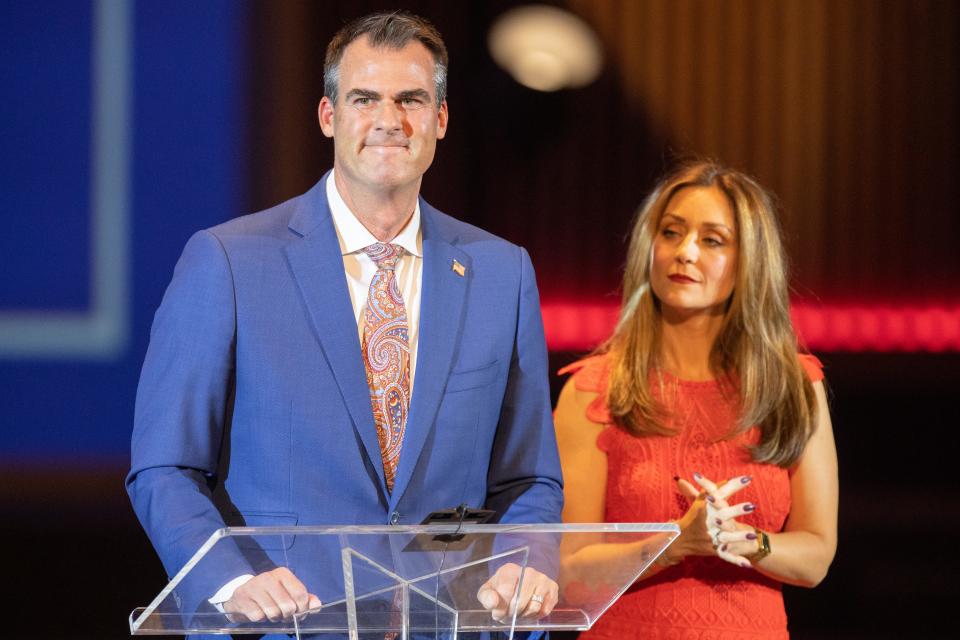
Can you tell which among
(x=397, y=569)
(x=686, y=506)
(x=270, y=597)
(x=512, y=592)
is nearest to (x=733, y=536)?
(x=686, y=506)

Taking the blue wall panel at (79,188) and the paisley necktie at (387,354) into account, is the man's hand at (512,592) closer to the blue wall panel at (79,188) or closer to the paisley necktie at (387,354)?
the paisley necktie at (387,354)

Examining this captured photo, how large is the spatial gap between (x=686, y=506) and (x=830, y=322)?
1419 mm

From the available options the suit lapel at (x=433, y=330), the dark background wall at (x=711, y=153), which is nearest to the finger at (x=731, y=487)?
the suit lapel at (x=433, y=330)

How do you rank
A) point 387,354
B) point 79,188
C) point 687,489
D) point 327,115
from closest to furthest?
point 387,354, point 327,115, point 687,489, point 79,188

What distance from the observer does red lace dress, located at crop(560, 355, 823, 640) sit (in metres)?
2.82

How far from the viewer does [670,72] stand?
405 cm

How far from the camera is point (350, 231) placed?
222 cm

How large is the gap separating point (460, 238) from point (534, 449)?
0.42 metres

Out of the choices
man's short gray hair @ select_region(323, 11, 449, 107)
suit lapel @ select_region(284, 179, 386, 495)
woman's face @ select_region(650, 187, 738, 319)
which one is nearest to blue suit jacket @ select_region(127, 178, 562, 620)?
suit lapel @ select_region(284, 179, 386, 495)

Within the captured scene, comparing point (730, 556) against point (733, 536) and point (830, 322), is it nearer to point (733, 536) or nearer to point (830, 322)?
point (733, 536)

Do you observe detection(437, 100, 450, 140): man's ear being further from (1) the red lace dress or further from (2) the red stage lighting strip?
(2) the red stage lighting strip

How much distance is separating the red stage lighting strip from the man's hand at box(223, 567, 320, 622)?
257 cm

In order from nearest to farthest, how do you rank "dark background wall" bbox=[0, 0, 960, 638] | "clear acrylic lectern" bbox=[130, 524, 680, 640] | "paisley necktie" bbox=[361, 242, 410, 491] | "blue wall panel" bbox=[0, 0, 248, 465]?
"clear acrylic lectern" bbox=[130, 524, 680, 640]
"paisley necktie" bbox=[361, 242, 410, 491]
"blue wall panel" bbox=[0, 0, 248, 465]
"dark background wall" bbox=[0, 0, 960, 638]

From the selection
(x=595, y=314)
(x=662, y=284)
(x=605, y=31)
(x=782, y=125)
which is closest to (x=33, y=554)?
(x=595, y=314)
